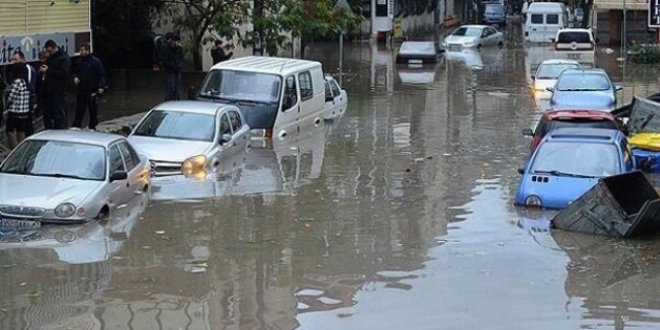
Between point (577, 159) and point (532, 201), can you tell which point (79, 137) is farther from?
point (577, 159)

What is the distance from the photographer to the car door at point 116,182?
655 inches

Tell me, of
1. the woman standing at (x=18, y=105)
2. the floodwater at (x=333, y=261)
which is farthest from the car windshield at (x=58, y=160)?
the woman standing at (x=18, y=105)

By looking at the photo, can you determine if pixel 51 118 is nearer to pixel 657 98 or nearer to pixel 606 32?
pixel 657 98

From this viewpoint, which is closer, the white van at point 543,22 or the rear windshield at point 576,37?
the rear windshield at point 576,37

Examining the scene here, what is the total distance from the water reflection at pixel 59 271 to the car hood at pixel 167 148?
3492 mm

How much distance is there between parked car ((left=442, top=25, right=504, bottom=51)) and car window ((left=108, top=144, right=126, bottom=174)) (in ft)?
165

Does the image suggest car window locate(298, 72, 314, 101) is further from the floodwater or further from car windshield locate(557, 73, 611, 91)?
car windshield locate(557, 73, 611, 91)

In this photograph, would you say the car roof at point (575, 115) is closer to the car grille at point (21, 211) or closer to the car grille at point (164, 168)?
the car grille at point (164, 168)

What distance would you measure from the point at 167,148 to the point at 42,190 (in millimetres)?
5037

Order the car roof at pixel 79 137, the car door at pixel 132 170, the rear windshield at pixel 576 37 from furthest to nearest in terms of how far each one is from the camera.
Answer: the rear windshield at pixel 576 37, the car door at pixel 132 170, the car roof at pixel 79 137

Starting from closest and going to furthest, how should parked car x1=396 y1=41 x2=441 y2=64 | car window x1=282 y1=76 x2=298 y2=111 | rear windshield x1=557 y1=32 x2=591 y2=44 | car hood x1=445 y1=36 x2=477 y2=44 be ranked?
car window x1=282 y1=76 x2=298 y2=111 < parked car x1=396 y1=41 x2=441 y2=64 < rear windshield x1=557 y1=32 x2=591 y2=44 < car hood x1=445 y1=36 x2=477 y2=44

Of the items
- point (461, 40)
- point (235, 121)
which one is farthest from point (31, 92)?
point (461, 40)

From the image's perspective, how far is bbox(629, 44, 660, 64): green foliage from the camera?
54.3 meters

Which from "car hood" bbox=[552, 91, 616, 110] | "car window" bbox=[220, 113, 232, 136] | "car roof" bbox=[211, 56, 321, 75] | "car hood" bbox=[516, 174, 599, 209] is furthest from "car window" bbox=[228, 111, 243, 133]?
"car hood" bbox=[552, 91, 616, 110]
